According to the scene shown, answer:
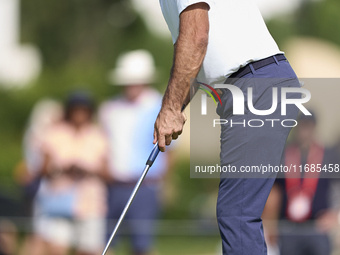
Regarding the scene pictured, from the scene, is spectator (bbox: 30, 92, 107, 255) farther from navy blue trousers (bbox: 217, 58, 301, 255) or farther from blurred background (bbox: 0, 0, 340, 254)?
navy blue trousers (bbox: 217, 58, 301, 255)

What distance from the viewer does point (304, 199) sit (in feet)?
20.8

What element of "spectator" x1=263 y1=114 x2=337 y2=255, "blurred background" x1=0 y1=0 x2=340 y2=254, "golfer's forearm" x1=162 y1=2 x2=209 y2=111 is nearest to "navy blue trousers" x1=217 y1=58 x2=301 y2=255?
"golfer's forearm" x1=162 y1=2 x2=209 y2=111

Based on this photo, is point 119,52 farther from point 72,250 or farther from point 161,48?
point 72,250

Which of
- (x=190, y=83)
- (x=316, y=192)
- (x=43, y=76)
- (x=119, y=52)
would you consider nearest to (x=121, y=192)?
(x=316, y=192)

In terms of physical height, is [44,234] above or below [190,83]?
below

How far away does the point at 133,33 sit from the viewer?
23719 mm

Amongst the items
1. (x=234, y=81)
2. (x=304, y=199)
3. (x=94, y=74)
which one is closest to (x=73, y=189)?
(x=304, y=199)

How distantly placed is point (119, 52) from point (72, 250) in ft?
53.7

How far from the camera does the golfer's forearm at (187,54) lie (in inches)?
133

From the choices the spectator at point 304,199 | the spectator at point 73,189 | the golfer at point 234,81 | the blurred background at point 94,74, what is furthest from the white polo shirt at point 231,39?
the spectator at point 73,189

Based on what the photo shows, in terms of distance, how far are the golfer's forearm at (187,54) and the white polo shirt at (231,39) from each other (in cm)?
7

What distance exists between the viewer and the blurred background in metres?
7.40

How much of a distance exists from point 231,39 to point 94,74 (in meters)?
14.6

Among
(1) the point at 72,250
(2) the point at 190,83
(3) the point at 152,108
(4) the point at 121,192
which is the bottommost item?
(1) the point at 72,250
